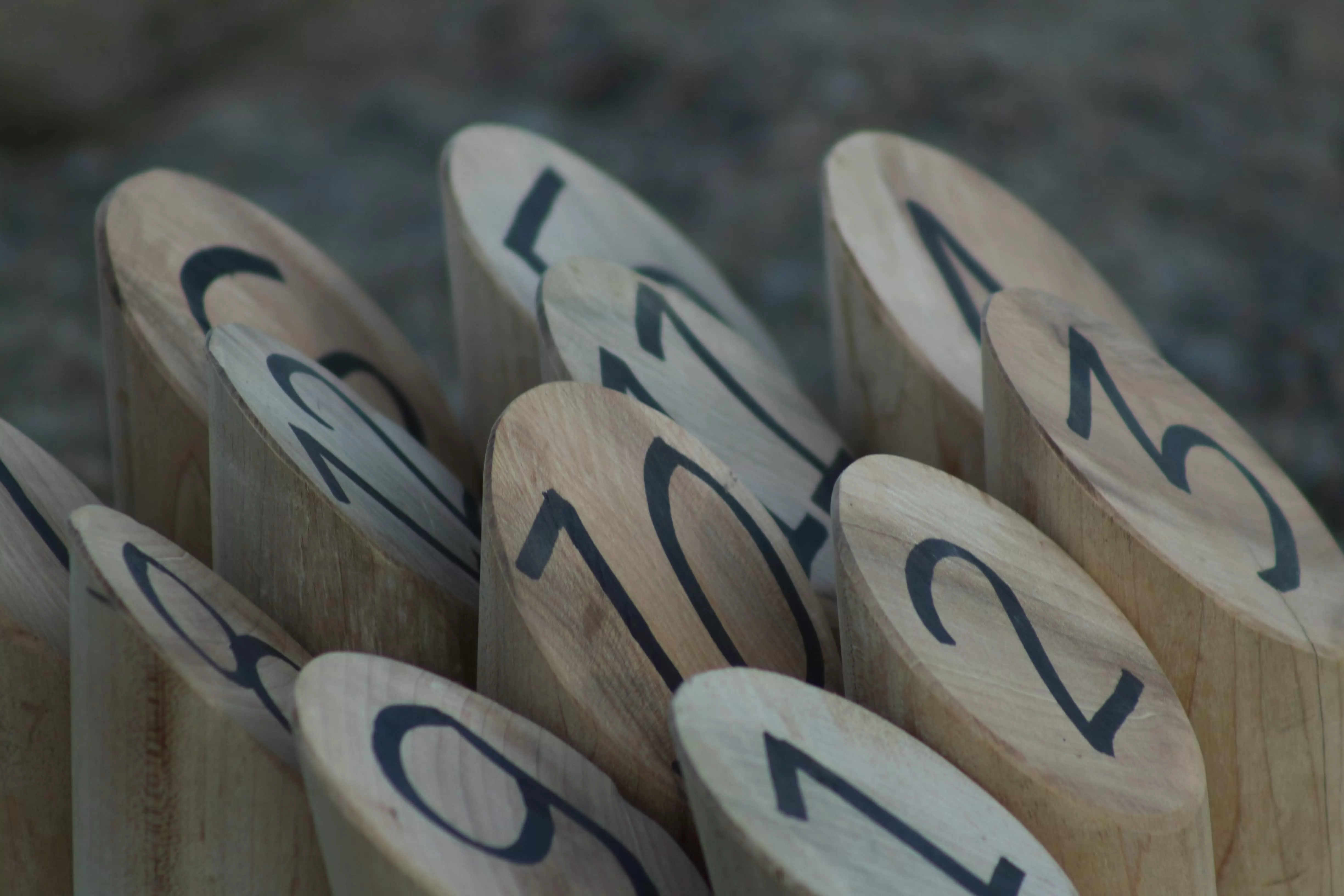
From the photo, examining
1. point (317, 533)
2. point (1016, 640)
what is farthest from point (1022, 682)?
point (317, 533)

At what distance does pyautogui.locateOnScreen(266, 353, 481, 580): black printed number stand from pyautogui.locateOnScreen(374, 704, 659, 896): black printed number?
0.32 ft

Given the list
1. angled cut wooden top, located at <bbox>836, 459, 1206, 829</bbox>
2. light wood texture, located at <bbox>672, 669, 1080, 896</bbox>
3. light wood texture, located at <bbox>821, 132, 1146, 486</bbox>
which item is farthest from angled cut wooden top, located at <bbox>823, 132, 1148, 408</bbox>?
light wood texture, located at <bbox>672, 669, 1080, 896</bbox>

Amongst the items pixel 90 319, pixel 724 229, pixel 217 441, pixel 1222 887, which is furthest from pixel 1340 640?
pixel 90 319

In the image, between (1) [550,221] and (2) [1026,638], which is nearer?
(2) [1026,638]

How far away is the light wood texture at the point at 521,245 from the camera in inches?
21.9

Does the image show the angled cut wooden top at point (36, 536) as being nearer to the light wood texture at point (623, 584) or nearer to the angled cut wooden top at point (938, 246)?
the light wood texture at point (623, 584)

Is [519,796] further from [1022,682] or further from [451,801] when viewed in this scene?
[1022,682]

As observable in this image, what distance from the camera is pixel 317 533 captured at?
0.40m

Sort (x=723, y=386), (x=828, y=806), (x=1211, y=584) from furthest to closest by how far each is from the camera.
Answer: (x=723, y=386) → (x=1211, y=584) → (x=828, y=806)

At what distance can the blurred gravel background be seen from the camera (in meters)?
1.23

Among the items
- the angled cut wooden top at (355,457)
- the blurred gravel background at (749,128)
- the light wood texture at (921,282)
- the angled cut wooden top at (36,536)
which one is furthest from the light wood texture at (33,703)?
the blurred gravel background at (749,128)

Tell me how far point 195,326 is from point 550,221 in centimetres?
18

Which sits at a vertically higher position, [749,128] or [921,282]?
[921,282]

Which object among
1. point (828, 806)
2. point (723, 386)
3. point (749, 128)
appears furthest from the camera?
point (749, 128)
